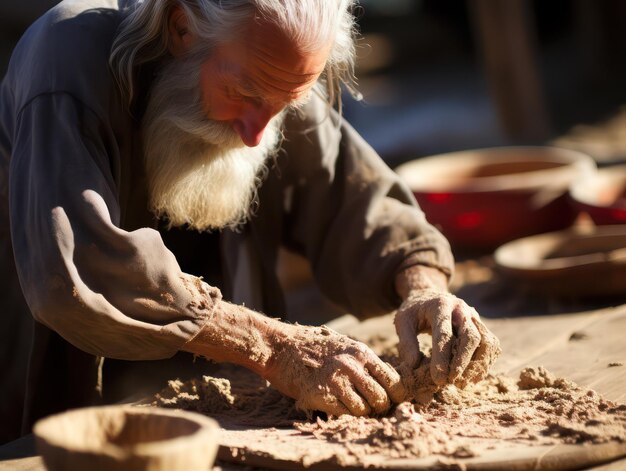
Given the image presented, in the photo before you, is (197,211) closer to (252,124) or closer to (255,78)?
(252,124)

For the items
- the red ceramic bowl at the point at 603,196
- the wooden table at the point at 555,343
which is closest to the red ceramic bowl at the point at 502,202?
the red ceramic bowl at the point at 603,196

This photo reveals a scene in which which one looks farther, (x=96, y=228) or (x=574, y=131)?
(x=574, y=131)

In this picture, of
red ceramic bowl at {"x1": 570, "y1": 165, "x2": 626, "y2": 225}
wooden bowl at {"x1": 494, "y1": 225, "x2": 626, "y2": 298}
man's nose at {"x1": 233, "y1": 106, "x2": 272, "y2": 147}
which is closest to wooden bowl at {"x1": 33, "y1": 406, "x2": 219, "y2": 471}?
man's nose at {"x1": 233, "y1": 106, "x2": 272, "y2": 147}

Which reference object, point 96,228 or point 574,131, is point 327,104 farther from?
point 574,131

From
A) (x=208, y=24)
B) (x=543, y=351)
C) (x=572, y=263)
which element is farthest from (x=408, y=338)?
(x=572, y=263)

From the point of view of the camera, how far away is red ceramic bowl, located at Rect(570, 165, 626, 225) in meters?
3.97

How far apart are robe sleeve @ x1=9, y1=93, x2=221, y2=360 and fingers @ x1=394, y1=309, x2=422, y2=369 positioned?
1.69 ft

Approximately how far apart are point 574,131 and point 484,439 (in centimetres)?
718

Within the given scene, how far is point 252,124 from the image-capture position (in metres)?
2.60

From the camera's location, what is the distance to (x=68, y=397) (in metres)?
2.80

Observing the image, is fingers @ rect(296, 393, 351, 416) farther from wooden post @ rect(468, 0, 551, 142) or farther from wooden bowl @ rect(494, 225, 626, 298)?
wooden post @ rect(468, 0, 551, 142)

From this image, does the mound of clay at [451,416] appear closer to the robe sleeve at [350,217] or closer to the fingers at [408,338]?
the fingers at [408,338]

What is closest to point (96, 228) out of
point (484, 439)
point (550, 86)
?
point (484, 439)

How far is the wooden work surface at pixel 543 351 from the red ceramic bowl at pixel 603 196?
2.35ft
